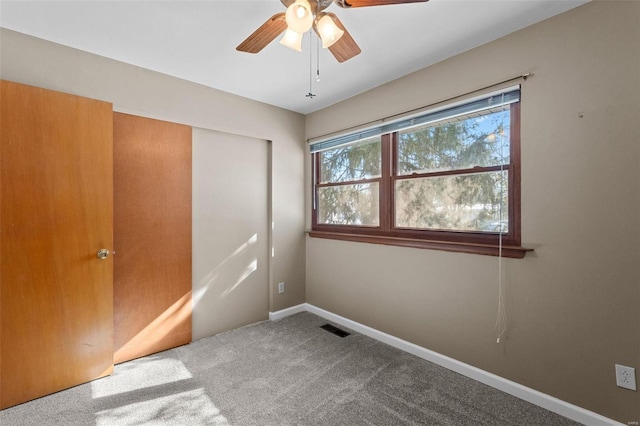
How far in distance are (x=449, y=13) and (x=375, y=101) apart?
1086 millimetres

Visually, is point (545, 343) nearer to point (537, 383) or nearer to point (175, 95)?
point (537, 383)

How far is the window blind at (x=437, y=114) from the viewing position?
2.01 m

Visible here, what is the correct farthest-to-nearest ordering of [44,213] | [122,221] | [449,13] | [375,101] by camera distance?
1. [375,101]
2. [122,221]
3. [44,213]
4. [449,13]

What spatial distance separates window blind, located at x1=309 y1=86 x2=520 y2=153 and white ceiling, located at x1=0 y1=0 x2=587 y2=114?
0.41 metres

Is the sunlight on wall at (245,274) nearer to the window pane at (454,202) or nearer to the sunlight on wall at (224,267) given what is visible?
the sunlight on wall at (224,267)

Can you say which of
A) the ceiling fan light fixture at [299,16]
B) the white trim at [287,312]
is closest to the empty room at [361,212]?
the ceiling fan light fixture at [299,16]

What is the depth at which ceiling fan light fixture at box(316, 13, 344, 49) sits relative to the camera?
1386 millimetres

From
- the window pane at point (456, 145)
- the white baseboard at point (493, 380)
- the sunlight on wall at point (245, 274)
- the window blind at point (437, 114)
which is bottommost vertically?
the white baseboard at point (493, 380)

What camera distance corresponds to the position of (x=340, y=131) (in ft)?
10.3

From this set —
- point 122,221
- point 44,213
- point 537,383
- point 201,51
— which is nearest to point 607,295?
point 537,383

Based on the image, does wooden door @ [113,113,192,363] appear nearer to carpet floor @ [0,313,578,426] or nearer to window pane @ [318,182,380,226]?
carpet floor @ [0,313,578,426]

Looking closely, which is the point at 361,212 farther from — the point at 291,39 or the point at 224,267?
the point at 291,39

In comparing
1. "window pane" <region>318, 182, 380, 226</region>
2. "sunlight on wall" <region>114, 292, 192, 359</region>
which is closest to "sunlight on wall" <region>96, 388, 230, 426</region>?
"sunlight on wall" <region>114, 292, 192, 359</region>

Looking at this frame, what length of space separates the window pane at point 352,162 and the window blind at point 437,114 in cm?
10
